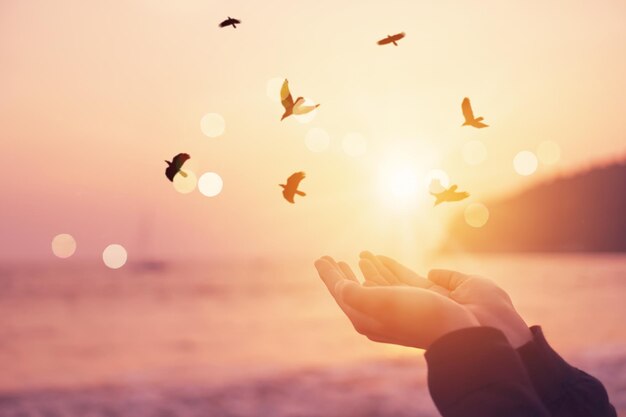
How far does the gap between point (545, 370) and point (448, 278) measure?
3.08 ft

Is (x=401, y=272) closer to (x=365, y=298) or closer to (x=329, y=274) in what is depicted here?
(x=329, y=274)

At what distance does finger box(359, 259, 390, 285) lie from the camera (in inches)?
139

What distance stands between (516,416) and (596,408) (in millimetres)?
648

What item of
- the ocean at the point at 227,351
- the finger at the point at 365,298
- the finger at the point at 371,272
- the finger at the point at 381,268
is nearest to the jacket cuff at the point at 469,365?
the finger at the point at 365,298

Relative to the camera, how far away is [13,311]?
4697 cm

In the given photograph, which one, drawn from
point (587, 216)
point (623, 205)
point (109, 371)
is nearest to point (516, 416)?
point (109, 371)

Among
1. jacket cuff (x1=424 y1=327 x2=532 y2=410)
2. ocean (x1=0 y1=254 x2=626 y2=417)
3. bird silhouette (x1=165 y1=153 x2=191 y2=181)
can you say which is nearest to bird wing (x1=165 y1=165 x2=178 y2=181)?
bird silhouette (x1=165 y1=153 x2=191 y2=181)

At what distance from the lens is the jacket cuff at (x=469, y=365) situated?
2393 mm

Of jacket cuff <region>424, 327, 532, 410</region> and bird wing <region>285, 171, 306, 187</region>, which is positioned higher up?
bird wing <region>285, 171, 306, 187</region>

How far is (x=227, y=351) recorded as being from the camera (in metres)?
29.6

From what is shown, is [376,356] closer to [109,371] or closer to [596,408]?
[109,371]

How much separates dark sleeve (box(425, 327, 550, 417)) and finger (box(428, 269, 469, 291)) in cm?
107

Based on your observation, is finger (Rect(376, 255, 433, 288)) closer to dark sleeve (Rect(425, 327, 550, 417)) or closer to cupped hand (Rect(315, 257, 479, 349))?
cupped hand (Rect(315, 257, 479, 349))


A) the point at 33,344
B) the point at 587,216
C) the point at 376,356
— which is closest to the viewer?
the point at 376,356
